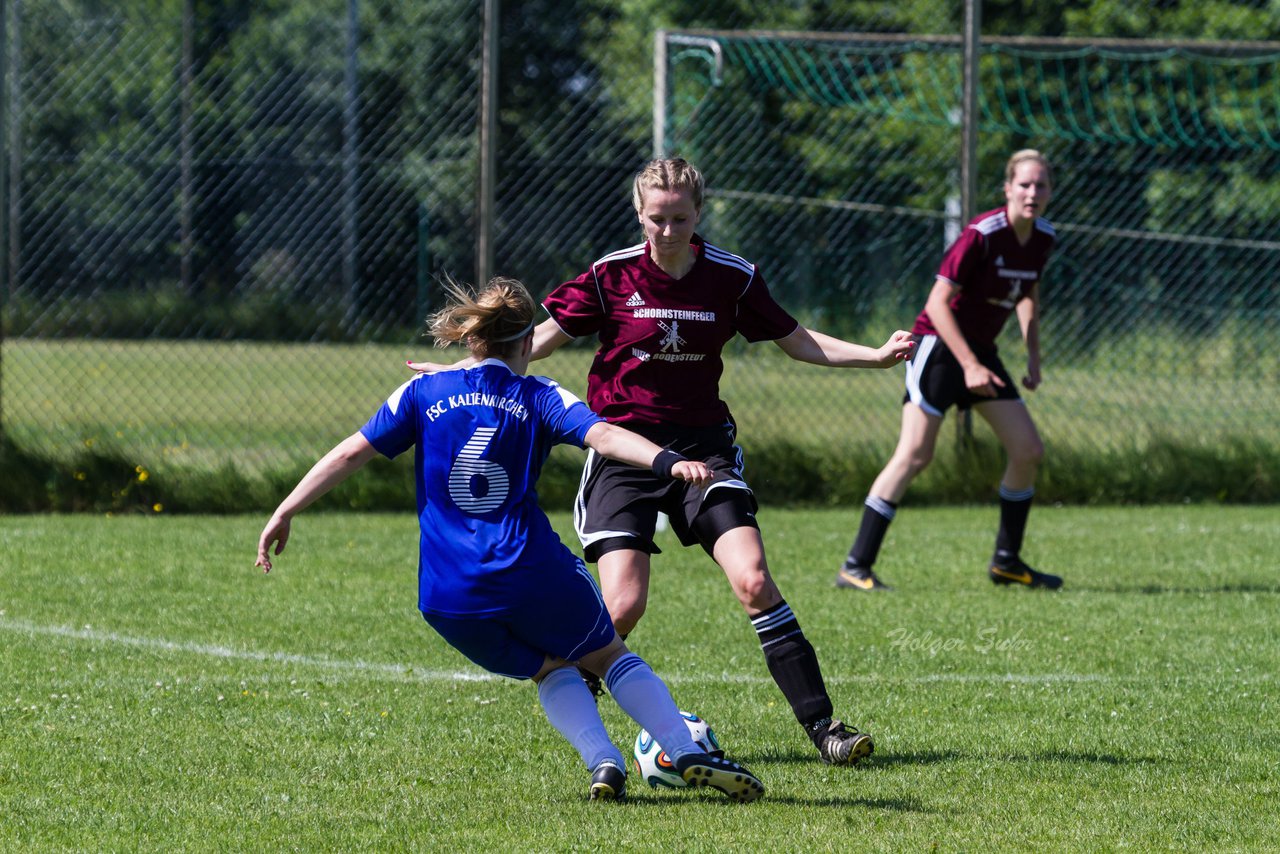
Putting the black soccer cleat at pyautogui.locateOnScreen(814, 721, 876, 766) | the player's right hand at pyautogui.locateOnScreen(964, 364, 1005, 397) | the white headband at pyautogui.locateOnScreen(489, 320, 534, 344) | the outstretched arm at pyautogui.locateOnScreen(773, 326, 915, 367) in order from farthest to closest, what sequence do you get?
the player's right hand at pyautogui.locateOnScreen(964, 364, 1005, 397), the outstretched arm at pyautogui.locateOnScreen(773, 326, 915, 367), the black soccer cleat at pyautogui.locateOnScreen(814, 721, 876, 766), the white headband at pyautogui.locateOnScreen(489, 320, 534, 344)

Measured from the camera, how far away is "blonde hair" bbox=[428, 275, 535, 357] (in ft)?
13.8

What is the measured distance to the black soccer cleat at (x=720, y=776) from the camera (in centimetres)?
416

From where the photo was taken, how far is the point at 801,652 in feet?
15.8

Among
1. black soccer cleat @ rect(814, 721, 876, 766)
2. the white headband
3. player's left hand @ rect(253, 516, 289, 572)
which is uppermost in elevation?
the white headband

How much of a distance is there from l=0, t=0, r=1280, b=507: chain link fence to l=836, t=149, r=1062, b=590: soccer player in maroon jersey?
316 centimetres

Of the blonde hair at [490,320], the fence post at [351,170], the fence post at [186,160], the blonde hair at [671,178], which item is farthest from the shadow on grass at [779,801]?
the fence post at [351,170]

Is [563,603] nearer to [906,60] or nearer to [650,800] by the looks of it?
[650,800]

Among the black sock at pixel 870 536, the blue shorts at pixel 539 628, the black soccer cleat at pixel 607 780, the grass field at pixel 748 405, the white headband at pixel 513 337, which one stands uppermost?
the white headband at pixel 513 337

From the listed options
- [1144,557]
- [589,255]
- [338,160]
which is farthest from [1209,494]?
[338,160]

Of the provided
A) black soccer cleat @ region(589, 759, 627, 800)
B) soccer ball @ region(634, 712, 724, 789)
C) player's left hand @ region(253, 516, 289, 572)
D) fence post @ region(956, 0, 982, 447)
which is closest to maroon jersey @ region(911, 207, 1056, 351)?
fence post @ region(956, 0, 982, 447)

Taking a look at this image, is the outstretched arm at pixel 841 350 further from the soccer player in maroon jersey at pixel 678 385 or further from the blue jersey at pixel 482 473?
the blue jersey at pixel 482 473

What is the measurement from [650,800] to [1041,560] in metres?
4.99

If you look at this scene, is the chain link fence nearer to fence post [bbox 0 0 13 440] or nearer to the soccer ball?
fence post [bbox 0 0 13 440]

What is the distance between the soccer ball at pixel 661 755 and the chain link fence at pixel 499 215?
6.16m
